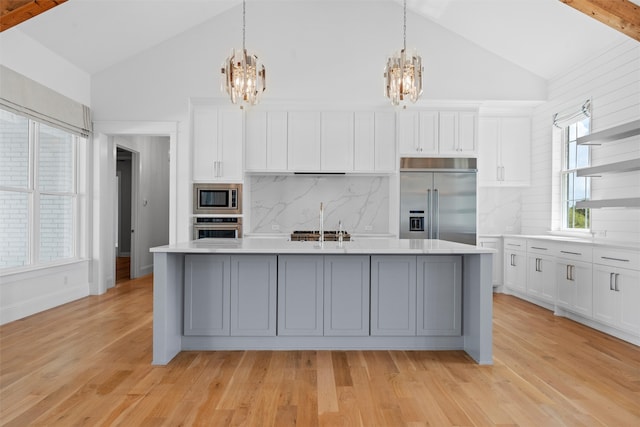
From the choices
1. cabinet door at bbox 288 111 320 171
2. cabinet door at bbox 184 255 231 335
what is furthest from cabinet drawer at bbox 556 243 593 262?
cabinet door at bbox 184 255 231 335

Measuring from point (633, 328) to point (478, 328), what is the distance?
1584mm

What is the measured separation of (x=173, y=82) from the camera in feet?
20.2

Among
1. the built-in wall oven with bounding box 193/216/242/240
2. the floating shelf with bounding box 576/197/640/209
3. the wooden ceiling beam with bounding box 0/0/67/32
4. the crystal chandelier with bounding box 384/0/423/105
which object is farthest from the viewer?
the built-in wall oven with bounding box 193/216/242/240

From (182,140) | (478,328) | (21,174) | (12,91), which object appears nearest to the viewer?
(478,328)

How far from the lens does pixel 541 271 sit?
538cm

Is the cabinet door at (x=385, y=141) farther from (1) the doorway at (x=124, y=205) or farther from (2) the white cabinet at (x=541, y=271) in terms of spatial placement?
(1) the doorway at (x=124, y=205)

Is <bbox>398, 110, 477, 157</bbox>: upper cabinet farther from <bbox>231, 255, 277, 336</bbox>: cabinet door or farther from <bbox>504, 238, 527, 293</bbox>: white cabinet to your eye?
<bbox>231, 255, 277, 336</bbox>: cabinet door

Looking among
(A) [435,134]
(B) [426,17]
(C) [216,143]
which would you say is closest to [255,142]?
(C) [216,143]

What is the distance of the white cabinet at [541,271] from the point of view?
202 inches

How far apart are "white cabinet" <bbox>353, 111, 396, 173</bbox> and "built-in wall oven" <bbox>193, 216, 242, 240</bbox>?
5.99 ft

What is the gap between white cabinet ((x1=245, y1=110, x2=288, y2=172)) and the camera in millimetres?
6156

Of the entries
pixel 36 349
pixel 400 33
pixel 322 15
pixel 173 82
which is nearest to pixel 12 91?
pixel 173 82

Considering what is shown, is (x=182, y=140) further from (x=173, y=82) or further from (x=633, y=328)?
(x=633, y=328)

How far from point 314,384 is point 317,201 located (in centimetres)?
392
